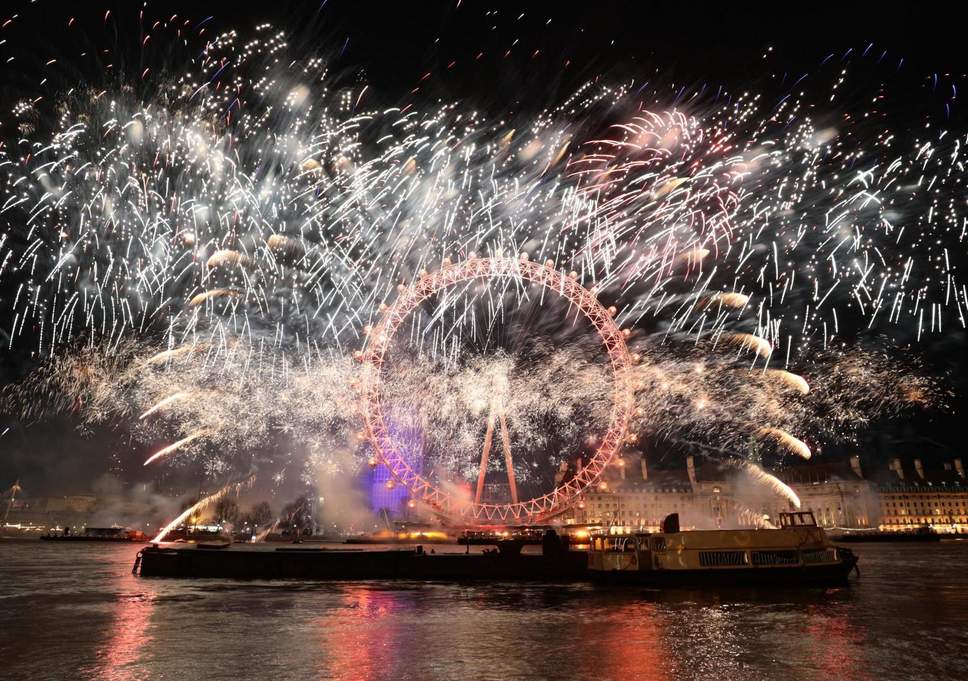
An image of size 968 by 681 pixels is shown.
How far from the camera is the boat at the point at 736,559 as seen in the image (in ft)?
119

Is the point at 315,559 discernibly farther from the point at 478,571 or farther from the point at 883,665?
the point at 883,665

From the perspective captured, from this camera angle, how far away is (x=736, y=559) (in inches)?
1457

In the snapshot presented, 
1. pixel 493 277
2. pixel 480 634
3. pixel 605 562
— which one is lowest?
pixel 605 562

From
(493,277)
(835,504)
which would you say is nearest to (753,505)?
(835,504)

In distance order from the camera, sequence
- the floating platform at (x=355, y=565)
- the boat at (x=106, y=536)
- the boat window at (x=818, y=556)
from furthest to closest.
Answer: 1. the boat at (x=106, y=536)
2. the floating platform at (x=355, y=565)
3. the boat window at (x=818, y=556)

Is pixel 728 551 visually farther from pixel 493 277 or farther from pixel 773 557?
pixel 493 277

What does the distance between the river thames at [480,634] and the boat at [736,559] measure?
2.25 m

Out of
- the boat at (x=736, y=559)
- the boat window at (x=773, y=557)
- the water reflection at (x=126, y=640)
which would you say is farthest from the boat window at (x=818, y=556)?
the water reflection at (x=126, y=640)

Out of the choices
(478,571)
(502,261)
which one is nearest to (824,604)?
(478,571)

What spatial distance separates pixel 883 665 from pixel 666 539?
77.1 ft

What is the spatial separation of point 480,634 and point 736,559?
77.8ft

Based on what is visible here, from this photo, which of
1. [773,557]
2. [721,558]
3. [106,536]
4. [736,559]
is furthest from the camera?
[106,536]

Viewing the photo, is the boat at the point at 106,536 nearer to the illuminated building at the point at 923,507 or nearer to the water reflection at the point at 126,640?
the water reflection at the point at 126,640

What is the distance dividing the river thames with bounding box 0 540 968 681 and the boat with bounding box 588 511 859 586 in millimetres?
2250
